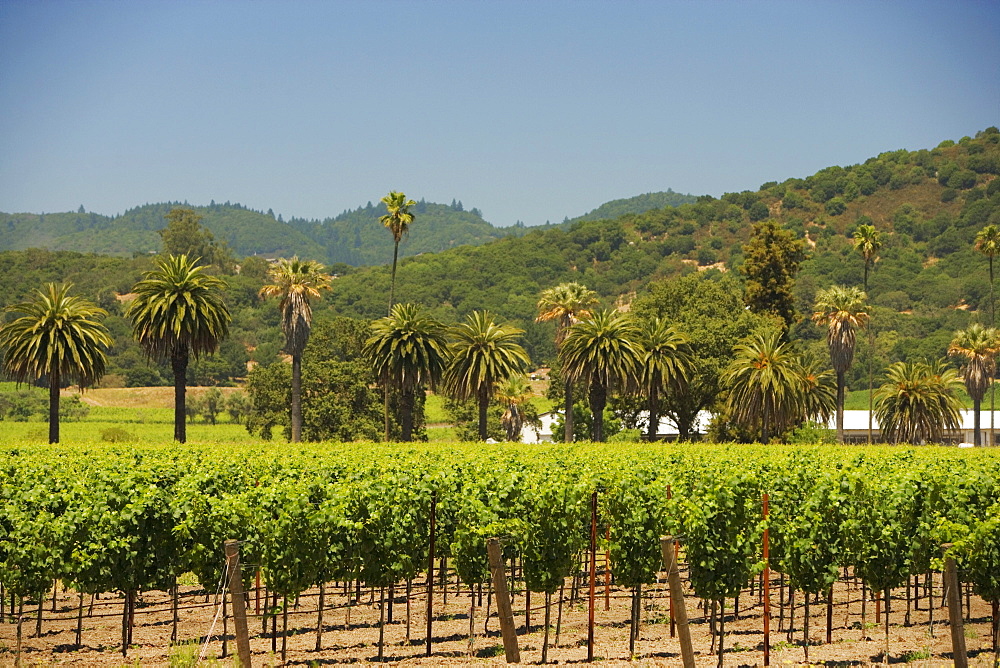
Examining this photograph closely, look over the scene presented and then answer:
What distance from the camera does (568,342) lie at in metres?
75.8

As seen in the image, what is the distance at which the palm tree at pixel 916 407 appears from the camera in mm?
82750

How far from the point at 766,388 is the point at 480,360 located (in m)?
19.2

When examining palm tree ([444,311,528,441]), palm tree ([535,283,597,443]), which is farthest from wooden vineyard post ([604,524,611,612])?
palm tree ([535,283,597,443])

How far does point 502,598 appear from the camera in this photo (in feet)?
70.4

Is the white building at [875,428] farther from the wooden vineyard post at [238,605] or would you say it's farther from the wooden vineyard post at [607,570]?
the wooden vineyard post at [238,605]

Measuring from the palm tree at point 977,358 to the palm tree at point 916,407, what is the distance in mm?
16025

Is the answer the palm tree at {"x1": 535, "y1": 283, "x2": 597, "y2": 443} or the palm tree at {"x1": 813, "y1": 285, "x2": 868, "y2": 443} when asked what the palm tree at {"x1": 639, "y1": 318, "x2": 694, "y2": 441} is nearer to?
the palm tree at {"x1": 535, "y1": 283, "x2": 597, "y2": 443}

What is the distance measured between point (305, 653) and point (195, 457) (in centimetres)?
1618

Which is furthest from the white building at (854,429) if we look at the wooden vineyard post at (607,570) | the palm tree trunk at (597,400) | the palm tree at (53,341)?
the wooden vineyard post at (607,570)

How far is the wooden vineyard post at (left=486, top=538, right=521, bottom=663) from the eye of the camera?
21406 millimetres

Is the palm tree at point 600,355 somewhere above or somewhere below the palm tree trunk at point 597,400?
above

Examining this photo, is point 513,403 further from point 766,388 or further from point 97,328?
point 97,328

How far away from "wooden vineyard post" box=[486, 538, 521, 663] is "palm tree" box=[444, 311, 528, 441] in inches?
1949

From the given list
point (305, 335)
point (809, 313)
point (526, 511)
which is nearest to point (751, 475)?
point (526, 511)
